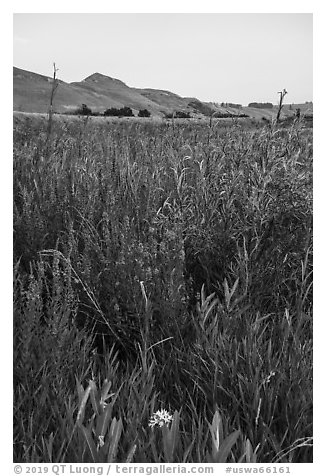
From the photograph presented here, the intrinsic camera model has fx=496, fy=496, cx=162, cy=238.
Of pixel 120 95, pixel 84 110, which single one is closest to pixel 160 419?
pixel 120 95

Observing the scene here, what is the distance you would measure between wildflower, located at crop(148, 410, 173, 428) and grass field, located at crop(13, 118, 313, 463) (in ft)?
0.04

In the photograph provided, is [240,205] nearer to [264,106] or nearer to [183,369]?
[264,106]

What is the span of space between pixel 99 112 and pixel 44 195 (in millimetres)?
2943

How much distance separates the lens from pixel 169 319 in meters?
1.99

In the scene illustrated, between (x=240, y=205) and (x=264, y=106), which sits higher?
(x=264, y=106)

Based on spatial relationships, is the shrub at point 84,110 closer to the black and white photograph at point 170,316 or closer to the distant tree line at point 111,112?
the distant tree line at point 111,112

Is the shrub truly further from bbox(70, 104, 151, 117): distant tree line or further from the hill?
the hill

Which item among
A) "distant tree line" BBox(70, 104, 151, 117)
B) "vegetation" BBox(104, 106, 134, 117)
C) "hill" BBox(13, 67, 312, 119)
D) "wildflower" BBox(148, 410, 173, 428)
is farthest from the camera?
"vegetation" BBox(104, 106, 134, 117)

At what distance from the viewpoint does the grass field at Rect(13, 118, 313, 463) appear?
1551 mm

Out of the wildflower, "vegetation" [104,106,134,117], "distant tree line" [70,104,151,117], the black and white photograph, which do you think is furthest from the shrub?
the wildflower

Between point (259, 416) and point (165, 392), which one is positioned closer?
point (259, 416)

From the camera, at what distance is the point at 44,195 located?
9.12 feet
